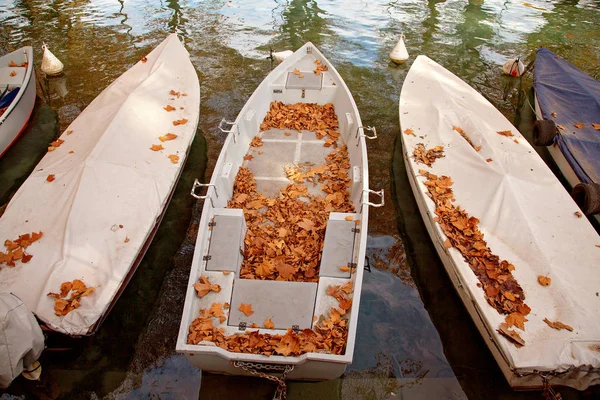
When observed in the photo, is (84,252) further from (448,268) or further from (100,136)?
(448,268)

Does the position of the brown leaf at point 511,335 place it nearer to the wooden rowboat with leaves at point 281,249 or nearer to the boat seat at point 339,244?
the wooden rowboat with leaves at point 281,249

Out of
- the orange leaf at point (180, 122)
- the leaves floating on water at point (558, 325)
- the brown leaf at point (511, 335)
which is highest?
Answer: the orange leaf at point (180, 122)

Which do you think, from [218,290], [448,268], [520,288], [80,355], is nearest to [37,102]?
[80,355]

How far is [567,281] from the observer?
5.27 metres

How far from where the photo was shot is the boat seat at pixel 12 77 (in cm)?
985

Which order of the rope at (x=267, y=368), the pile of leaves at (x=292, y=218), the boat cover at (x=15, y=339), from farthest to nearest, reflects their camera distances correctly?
1. the pile of leaves at (x=292, y=218)
2. the rope at (x=267, y=368)
3. the boat cover at (x=15, y=339)

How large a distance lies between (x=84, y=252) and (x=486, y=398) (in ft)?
20.6

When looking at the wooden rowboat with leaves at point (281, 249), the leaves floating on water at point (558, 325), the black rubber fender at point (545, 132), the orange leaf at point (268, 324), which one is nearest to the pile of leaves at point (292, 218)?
the wooden rowboat with leaves at point (281, 249)

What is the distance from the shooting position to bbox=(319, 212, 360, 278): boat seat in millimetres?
5328

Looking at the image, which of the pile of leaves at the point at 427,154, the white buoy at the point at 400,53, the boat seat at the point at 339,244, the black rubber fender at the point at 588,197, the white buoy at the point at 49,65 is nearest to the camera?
the boat seat at the point at 339,244

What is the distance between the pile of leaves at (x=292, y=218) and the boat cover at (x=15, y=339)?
2687 millimetres

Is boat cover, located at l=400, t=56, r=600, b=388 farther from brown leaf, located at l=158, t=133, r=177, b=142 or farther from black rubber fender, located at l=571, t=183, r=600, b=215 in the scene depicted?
brown leaf, located at l=158, t=133, r=177, b=142

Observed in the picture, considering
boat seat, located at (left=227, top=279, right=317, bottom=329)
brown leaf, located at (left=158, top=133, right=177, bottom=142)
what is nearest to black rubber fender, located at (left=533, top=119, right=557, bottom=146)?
boat seat, located at (left=227, top=279, right=317, bottom=329)

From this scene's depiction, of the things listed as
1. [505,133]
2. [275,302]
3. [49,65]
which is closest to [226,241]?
[275,302]
